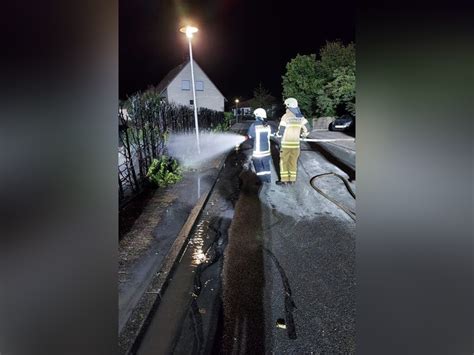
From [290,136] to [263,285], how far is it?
203 inches

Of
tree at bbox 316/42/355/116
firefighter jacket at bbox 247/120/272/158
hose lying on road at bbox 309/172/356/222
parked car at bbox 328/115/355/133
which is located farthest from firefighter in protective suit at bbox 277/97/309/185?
tree at bbox 316/42/355/116

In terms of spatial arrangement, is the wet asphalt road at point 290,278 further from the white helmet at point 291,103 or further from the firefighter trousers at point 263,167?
the white helmet at point 291,103

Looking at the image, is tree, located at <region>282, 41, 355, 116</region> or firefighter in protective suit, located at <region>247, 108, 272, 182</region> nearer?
firefighter in protective suit, located at <region>247, 108, 272, 182</region>

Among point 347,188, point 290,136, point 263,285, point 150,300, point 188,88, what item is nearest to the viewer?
point 150,300

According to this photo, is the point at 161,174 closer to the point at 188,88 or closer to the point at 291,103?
Answer: the point at 291,103

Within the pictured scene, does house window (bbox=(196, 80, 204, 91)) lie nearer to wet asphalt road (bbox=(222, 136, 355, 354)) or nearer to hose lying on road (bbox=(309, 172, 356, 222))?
hose lying on road (bbox=(309, 172, 356, 222))

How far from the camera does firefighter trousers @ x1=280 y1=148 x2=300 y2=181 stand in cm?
862

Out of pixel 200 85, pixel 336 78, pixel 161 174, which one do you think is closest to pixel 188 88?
pixel 200 85

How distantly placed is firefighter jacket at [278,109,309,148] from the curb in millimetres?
3700

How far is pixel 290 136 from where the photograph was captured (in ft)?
28.0

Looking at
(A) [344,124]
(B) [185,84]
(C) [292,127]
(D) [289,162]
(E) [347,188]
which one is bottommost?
(E) [347,188]
